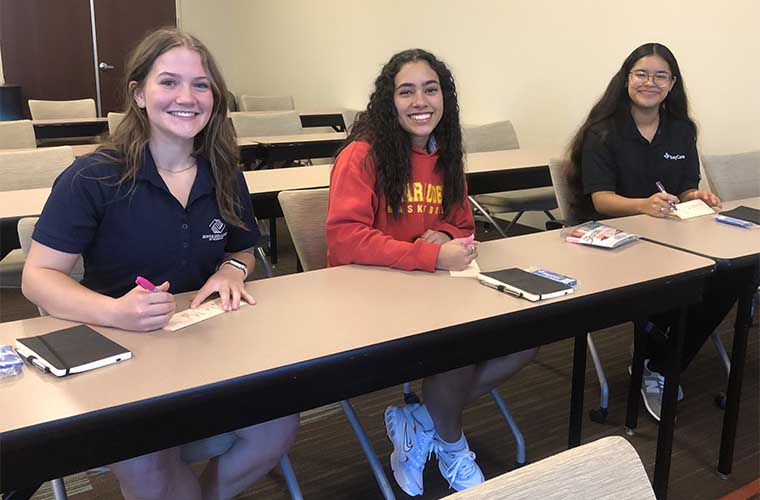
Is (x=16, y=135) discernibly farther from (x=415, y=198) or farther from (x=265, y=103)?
(x=415, y=198)

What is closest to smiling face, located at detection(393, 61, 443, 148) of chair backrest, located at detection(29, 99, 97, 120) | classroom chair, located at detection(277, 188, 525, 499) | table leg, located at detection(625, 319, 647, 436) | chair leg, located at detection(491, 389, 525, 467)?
classroom chair, located at detection(277, 188, 525, 499)

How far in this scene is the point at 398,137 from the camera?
193 cm

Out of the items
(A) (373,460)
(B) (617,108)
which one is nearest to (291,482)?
(A) (373,460)

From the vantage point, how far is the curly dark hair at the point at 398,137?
6.24ft

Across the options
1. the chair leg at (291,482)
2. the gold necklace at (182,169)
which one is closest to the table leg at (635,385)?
the chair leg at (291,482)

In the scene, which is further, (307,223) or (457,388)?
(307,223)

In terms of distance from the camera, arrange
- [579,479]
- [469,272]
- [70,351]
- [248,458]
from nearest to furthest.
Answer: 1. [579,479]
2. [70,351]
3. [248,458]
4. [469,272]

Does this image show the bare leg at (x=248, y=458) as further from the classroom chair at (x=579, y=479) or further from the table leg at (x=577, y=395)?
the table leg at (x=577, y=395)

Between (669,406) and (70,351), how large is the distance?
148 cm

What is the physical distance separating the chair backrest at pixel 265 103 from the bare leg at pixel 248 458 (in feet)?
17.2

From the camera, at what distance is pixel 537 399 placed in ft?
8.33

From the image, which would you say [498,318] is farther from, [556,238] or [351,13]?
[351,13]

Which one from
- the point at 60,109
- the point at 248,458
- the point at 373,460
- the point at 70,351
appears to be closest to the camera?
the point at 70,351

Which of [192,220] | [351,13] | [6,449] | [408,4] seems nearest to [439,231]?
[192,220]
